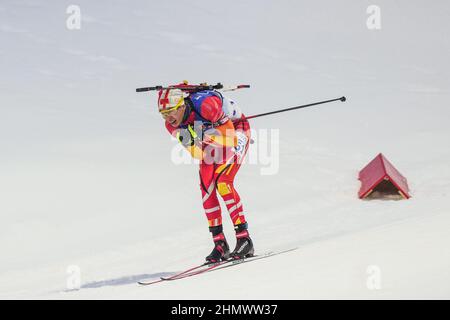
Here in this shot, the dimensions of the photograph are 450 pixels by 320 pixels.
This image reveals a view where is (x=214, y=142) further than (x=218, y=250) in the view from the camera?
No

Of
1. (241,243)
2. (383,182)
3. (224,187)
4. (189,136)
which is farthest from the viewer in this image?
(383,182)

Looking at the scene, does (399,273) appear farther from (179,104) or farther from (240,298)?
(179,104)

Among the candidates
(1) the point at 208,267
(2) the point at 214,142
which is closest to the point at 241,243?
(1) the point at 208,267

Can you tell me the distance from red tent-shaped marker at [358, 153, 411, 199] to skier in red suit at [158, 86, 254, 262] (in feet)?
9.23

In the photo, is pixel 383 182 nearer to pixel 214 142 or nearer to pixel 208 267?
pixel 208 267

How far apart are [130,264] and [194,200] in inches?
94.6

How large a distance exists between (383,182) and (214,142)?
3412 millimetres

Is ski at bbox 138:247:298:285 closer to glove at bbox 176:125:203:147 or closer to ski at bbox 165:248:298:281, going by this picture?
ski at bbox 165:248:298:281

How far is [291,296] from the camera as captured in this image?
4484 mm

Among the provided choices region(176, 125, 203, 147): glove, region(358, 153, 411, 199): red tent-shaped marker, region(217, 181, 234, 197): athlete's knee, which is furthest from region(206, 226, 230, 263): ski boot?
region(358, 153, 411, 199): red tent-shaped marker

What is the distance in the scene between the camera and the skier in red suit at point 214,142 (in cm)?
555

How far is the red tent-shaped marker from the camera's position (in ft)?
27.3

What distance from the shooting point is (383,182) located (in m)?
8.43
